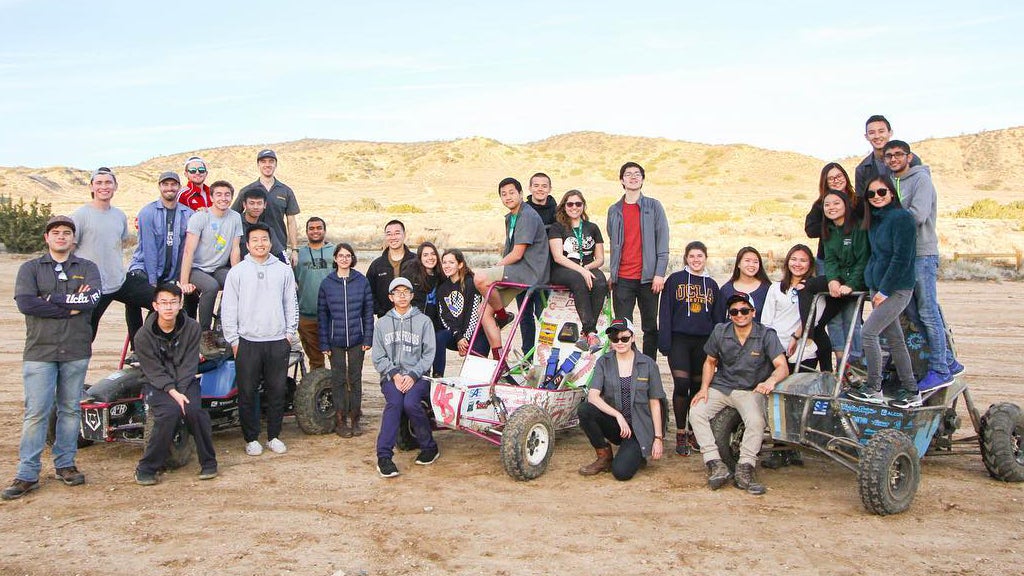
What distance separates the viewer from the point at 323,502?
6.66m

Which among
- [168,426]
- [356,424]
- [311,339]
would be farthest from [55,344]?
[311,339]

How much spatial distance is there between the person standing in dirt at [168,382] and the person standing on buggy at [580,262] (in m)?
3.42

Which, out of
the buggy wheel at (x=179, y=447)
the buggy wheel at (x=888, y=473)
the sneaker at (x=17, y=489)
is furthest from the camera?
the buggy wheel at (x=179, y=447)

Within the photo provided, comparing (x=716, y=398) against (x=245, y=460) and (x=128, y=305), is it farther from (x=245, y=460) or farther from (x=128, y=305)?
(x=128, y=305)

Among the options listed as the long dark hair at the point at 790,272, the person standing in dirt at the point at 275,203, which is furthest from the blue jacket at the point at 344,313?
the long dark hair at the point at 790,272

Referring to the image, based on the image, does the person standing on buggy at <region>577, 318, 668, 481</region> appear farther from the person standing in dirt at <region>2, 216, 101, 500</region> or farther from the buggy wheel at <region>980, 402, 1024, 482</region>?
the person standing in dirt at <region>2, 216, 101, 500</region>

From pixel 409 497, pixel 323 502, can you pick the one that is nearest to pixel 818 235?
pixel 409 497

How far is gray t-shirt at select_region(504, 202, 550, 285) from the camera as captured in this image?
328 inches

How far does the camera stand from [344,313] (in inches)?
335

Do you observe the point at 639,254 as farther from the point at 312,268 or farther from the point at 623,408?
the point at 312,268

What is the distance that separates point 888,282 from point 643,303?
8.21 ft

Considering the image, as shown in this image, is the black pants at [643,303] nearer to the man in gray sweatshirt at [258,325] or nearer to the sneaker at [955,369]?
the sneaker at [955,369]

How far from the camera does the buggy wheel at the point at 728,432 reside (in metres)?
7.05

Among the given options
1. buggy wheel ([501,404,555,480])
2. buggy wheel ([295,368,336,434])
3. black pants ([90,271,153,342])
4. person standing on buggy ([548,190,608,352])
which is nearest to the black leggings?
person standing on buggy ([548,190,608,352])
